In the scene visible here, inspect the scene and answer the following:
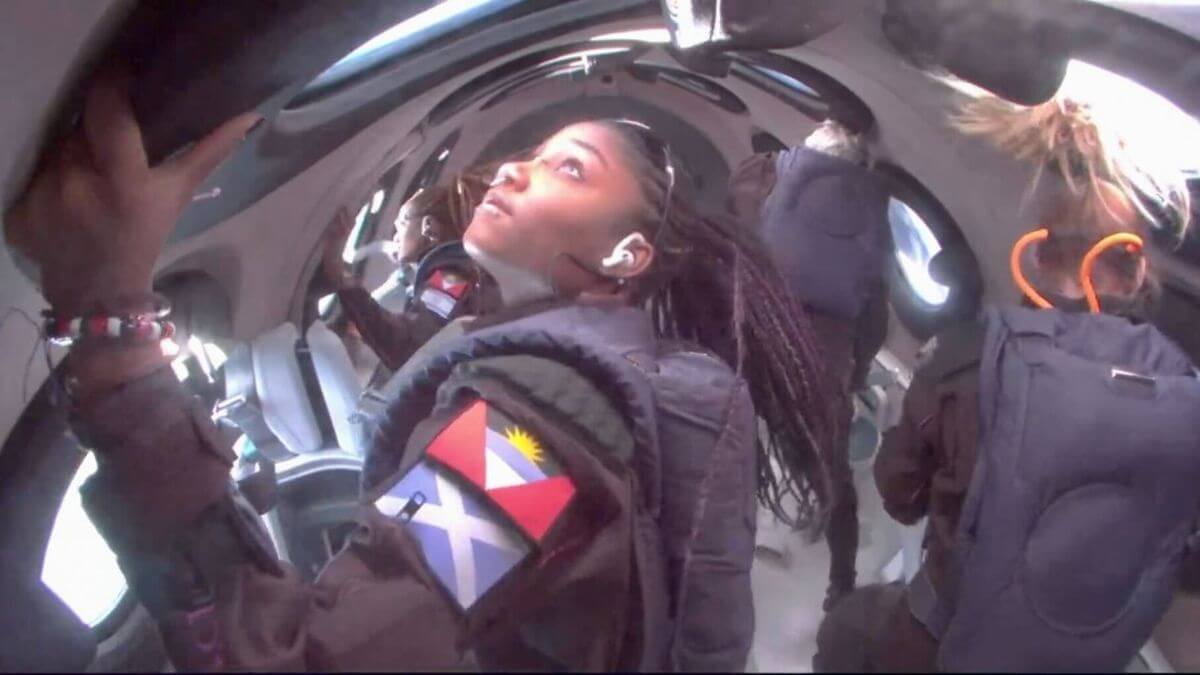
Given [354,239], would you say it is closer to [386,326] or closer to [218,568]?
[386,326]

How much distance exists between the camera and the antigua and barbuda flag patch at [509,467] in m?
0.33

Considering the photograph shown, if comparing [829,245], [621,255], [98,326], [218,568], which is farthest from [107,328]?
[829,245]

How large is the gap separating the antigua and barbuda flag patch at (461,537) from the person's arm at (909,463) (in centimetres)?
18

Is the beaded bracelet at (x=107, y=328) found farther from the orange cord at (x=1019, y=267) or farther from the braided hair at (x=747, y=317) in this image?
the orange cord at (x=1019, y=267)

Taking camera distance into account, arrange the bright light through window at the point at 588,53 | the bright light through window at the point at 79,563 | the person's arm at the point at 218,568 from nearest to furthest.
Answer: the person's arm at the point at 218,568 < the bright light through window at the point at 79,563 < the bright light through window at the point at 588,53

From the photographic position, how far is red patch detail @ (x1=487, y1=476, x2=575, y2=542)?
1.09ft

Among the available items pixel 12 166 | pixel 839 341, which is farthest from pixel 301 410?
pixel 839 341

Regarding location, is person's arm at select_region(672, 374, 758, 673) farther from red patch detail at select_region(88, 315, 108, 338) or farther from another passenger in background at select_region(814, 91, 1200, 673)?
red patch detail at select_region(88, 315, 108, 338)

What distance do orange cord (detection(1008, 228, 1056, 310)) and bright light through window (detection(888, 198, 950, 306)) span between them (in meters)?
0.03

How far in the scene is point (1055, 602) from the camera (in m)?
0.35

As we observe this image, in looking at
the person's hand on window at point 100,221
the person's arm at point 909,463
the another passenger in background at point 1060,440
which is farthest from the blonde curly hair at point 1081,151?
the person's hand on window at point 100,221

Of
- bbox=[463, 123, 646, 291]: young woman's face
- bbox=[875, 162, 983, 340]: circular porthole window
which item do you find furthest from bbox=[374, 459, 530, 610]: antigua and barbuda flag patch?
bbox=[875, 162, 983, 340]: circular porthole window

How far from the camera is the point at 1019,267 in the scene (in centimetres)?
46

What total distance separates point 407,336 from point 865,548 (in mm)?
228
